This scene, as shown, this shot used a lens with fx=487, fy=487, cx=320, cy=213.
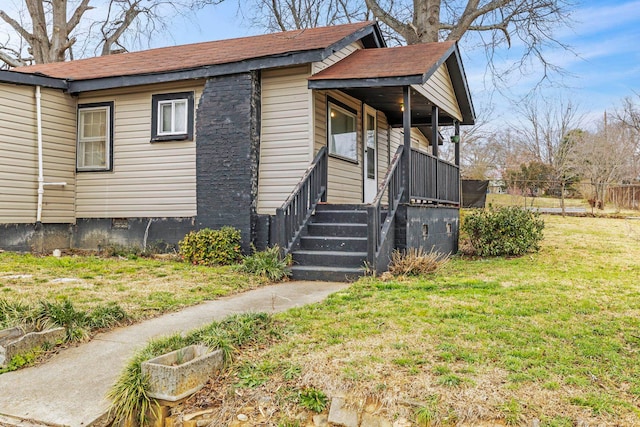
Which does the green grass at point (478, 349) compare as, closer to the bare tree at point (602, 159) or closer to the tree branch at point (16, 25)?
the bare tree at point (602, 159)

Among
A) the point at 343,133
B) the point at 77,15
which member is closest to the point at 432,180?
the point at 343,133

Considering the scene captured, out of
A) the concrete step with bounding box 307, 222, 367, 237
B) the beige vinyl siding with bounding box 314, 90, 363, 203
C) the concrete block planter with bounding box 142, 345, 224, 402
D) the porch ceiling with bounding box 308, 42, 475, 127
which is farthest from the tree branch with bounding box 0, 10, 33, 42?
the concrete block planter with bounding box 142, 345, 224, 402

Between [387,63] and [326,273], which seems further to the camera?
[387,63]

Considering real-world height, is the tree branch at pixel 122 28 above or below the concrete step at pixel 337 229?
above

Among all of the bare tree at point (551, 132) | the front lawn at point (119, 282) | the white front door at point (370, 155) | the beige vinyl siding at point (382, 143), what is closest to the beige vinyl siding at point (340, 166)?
the white front door at point (370, 155)

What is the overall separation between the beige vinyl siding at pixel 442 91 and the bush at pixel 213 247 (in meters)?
4.33

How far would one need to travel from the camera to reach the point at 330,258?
786 cm

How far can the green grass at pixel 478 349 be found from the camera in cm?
301

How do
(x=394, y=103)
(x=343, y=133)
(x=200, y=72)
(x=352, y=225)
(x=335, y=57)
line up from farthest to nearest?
(x=394, y=103) < (x=343, y=133) < (x=335, y=57) < (x=200, y=72) < (x=352, y=225)

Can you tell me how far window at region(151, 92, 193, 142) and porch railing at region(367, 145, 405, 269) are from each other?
13.8 ft

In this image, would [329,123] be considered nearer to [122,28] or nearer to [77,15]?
[77,15]

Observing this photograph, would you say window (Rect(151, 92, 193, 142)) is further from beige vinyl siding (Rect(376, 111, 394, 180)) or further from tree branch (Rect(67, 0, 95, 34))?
tree branch (Rect(67, 0, 95, 34))

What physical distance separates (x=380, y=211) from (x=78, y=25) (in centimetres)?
2047

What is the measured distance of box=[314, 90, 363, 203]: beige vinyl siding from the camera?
941 cm
